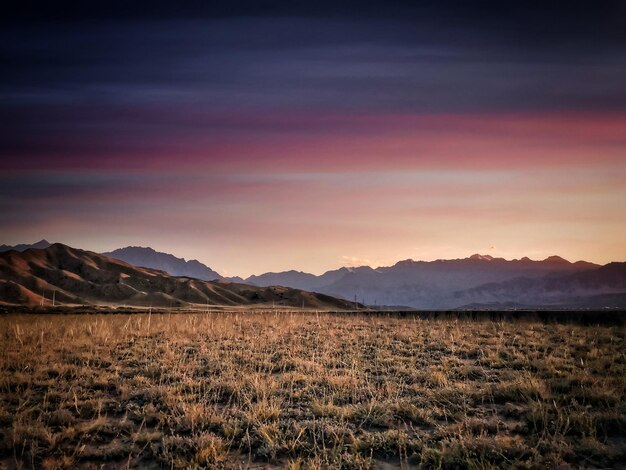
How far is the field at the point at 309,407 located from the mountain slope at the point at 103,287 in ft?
295

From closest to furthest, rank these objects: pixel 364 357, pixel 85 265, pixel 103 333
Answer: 1. pixel 364 357
2. pixel 103 333
3. pixel 85 265

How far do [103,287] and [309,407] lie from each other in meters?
112

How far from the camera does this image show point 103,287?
107188 mm

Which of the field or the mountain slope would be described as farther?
the mountain slope

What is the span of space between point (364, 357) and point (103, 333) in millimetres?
10557

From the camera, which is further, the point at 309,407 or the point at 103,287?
the point at 103,287

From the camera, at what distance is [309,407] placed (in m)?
8.41

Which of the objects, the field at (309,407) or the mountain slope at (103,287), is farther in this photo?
the mountain slope at (103,287)

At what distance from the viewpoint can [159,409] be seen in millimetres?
8359

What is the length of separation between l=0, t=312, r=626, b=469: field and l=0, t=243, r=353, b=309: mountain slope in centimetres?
9001

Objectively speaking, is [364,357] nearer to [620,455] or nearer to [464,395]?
[464,395]

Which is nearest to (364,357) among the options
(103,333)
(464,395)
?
(464,395)

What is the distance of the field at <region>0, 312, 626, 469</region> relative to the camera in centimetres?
633

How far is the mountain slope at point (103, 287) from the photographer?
325ft
